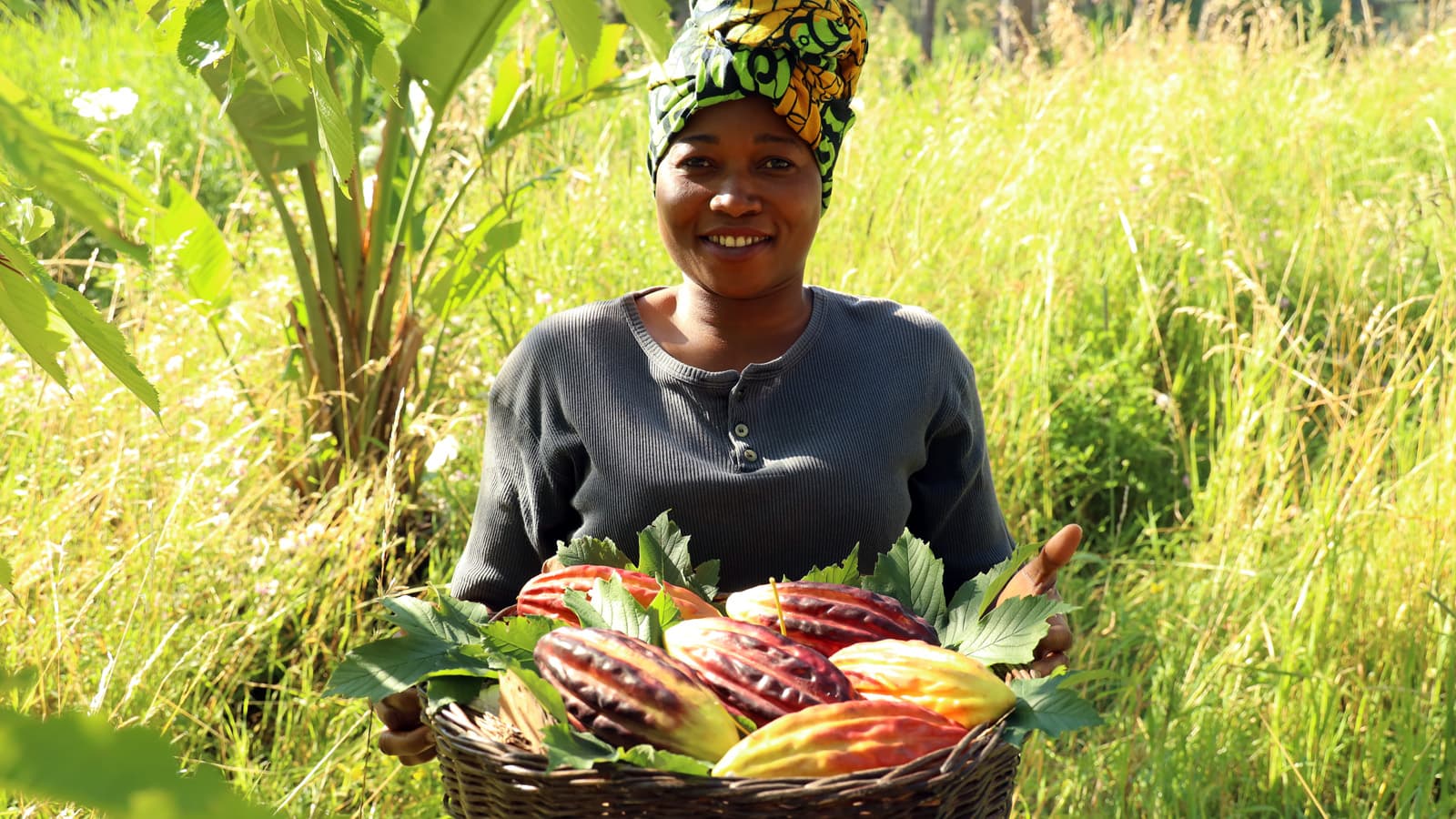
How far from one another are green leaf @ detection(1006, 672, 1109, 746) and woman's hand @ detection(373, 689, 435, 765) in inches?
27.3

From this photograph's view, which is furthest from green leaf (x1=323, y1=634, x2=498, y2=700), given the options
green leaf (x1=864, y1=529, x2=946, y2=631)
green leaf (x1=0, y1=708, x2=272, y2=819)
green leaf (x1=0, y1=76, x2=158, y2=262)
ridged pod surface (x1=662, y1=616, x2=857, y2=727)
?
green leaf (x1=0, y1=708, x2=272, y2=819)

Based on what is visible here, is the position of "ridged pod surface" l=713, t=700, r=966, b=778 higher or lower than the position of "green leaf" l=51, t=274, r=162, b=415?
lower

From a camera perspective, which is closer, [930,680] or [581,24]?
[581,24]

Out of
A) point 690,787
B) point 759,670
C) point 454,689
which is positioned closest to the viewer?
point 690,787

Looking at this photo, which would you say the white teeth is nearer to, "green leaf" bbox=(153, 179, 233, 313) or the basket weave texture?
the basket weave texture

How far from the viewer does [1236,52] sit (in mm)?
5910

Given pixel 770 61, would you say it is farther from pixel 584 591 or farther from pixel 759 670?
pixel 759 670

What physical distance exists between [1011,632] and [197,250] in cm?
255

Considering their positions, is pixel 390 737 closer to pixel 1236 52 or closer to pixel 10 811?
pixel 10 811

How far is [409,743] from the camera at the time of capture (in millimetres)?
1612

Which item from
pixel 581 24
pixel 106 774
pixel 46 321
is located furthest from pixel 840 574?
pixel 106 774

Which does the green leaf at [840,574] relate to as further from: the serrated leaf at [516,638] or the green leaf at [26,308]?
the green leaf at [26,308]

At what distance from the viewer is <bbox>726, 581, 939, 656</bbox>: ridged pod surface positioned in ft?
4.56

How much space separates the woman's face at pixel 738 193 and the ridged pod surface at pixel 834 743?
0.80 m
